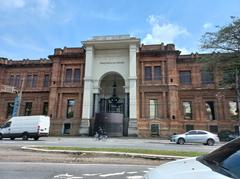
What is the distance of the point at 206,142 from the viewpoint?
24.8 meters

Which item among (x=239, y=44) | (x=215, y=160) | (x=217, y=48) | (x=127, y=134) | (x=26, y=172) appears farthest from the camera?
(x=127, y=134)

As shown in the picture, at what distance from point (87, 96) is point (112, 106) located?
17.4ft

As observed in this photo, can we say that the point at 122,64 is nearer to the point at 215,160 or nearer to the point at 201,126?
the point at 201,126

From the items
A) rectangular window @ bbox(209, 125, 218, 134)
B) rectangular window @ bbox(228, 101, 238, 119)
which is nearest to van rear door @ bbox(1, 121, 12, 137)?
rectangular window @ bbox(209, 125, 218, 134)

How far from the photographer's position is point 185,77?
1690 inches

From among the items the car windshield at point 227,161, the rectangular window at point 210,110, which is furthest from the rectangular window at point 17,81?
the car windshield at point 227,161

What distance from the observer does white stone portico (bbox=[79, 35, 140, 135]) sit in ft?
135

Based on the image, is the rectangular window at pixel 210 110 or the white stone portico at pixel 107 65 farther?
the white stone portico at pixel 107 65

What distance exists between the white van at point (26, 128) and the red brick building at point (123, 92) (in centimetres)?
1146

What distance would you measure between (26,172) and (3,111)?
42.5 m

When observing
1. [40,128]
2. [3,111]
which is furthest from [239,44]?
[3,111]

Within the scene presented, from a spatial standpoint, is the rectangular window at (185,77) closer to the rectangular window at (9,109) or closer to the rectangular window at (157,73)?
the rectangular window at (157,73)

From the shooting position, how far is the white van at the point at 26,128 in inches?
1112

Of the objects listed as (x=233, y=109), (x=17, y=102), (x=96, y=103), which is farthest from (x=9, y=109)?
(x=233, y=109)
